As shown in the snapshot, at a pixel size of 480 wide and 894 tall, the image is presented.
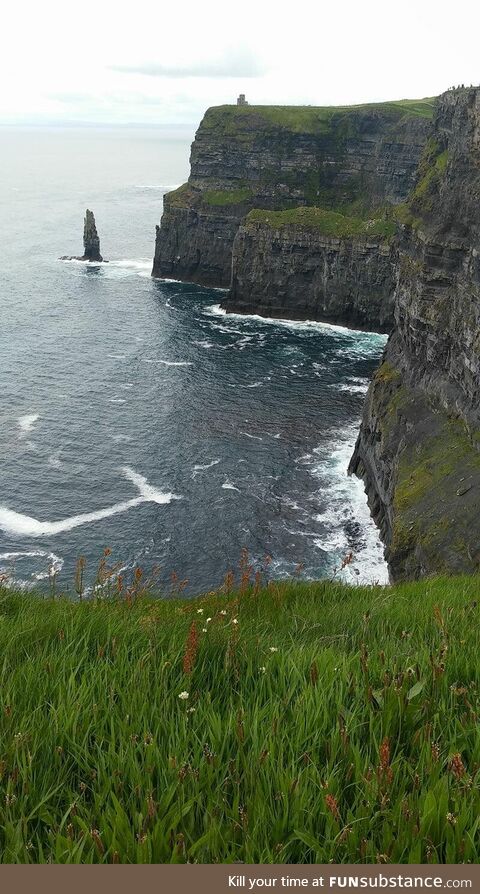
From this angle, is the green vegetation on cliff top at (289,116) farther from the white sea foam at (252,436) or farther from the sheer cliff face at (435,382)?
the white sea foam at (252,436)

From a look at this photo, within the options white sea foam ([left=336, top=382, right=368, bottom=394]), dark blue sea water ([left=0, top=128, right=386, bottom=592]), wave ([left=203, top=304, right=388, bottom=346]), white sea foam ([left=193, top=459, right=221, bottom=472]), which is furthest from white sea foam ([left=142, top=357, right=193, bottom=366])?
white sea foam ([left=193, top=459, right=221, bottom=472])

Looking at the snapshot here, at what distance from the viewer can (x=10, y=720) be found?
5.22 metres

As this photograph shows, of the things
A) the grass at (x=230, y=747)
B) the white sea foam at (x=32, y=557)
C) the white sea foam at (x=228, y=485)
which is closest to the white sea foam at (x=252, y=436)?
the white sea foam at (x=228, y=485)

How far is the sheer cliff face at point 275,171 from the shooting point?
127 meters

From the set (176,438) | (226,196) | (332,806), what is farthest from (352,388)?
(332,806)

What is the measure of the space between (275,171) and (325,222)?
117 ft

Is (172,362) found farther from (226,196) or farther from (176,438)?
(226,196)

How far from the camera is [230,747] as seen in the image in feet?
16.9

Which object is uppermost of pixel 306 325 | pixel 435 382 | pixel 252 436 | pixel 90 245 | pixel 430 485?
pixel 90 245

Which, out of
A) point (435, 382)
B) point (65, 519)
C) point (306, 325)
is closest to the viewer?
point (435, 382)

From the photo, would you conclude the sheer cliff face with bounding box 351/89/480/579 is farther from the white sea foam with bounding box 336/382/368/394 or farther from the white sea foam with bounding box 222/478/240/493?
the white sea foam with bounding box 336/382/368/394

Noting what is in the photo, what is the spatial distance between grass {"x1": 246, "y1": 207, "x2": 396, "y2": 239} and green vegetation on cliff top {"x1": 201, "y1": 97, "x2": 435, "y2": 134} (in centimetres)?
3668

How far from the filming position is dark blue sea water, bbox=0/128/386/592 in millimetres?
46500

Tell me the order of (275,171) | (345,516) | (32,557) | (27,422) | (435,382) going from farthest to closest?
(275,171) < (27,422) < (345,516) < (435,382) < (32,557)
